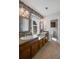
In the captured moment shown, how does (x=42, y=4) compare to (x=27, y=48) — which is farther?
(x=42, y=4)

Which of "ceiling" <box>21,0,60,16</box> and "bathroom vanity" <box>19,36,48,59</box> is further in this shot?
"ceiling" <box>21,0,60,16</box>

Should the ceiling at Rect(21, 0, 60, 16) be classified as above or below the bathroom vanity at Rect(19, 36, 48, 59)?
above

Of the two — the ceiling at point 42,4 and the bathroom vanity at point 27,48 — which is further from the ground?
the ceiling at point 42,4

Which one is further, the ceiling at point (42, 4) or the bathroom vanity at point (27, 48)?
the ceiling at point (42, 4)

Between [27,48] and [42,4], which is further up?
[42,4]
